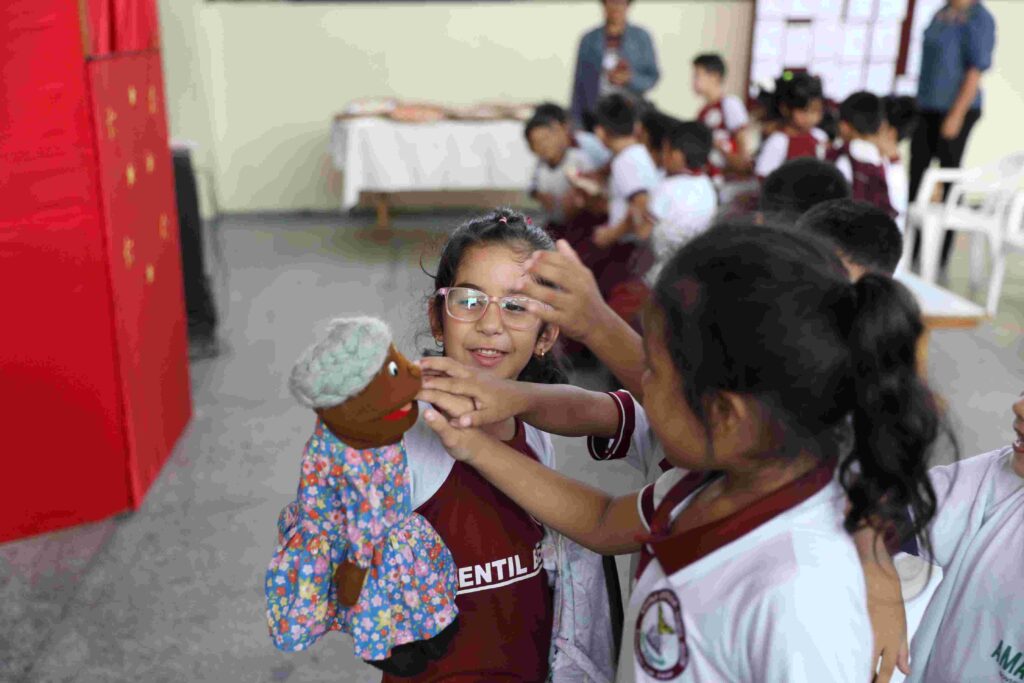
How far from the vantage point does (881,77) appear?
6.95 meters

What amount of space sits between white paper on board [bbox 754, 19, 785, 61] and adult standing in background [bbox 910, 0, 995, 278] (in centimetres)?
157

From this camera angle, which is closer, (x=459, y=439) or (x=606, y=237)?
(x=459, y=439)

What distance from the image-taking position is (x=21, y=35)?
2127 millimetres

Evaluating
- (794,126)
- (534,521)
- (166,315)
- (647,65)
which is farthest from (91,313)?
(647,65)

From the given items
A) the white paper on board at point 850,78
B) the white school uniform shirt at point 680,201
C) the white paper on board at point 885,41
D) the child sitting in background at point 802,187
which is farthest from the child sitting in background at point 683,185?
the white paper on board at point 885,41

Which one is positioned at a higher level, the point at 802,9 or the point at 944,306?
the point at 802,9

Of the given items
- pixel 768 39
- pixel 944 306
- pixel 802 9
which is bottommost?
pixel 944 306

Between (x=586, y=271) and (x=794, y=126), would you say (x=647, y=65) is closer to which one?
(x=794, y=126)

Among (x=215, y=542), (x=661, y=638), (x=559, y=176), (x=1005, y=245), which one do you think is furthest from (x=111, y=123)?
(x=1005, y=245)

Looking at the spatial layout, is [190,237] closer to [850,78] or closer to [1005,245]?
[1005,245]

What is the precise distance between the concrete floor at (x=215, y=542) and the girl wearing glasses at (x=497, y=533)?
129 millimetres

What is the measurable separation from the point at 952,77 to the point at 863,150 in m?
2.24

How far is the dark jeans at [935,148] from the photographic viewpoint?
5.52m

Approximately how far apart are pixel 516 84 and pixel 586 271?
6117 mm
